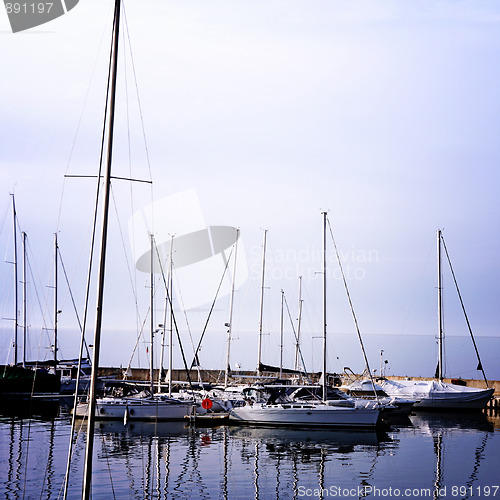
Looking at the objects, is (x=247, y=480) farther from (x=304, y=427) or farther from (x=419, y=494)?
(x=304, y=427)

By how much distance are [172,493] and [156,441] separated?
10.4m

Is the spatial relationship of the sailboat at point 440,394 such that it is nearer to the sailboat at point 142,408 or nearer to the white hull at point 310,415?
the white hull at point 310,415

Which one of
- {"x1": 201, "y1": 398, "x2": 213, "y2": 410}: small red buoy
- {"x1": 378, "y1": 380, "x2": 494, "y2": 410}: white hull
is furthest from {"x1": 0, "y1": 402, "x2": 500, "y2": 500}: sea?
{"x1": 378, "y1": 380, "x2": 494, "y2": 410}: white hull

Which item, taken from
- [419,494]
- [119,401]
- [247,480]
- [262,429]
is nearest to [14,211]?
[119,401]

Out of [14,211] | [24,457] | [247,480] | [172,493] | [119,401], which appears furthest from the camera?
[14,211]

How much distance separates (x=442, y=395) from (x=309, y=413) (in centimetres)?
1741

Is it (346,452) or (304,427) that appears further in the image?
(304,427)

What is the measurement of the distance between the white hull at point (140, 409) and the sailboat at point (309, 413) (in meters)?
3.10

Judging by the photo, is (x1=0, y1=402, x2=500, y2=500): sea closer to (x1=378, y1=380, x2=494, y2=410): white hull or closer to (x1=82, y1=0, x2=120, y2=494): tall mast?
(x1=82, y1=0, x2=120, y2=494): tall mast

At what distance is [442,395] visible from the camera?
51.0 metres

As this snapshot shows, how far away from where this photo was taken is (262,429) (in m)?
37.9

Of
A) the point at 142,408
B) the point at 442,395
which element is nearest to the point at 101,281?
the point at 142,408

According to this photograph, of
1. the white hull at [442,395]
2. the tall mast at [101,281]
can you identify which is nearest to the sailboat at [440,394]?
the white hull at [442,395]

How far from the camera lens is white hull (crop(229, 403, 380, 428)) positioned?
123 ft
